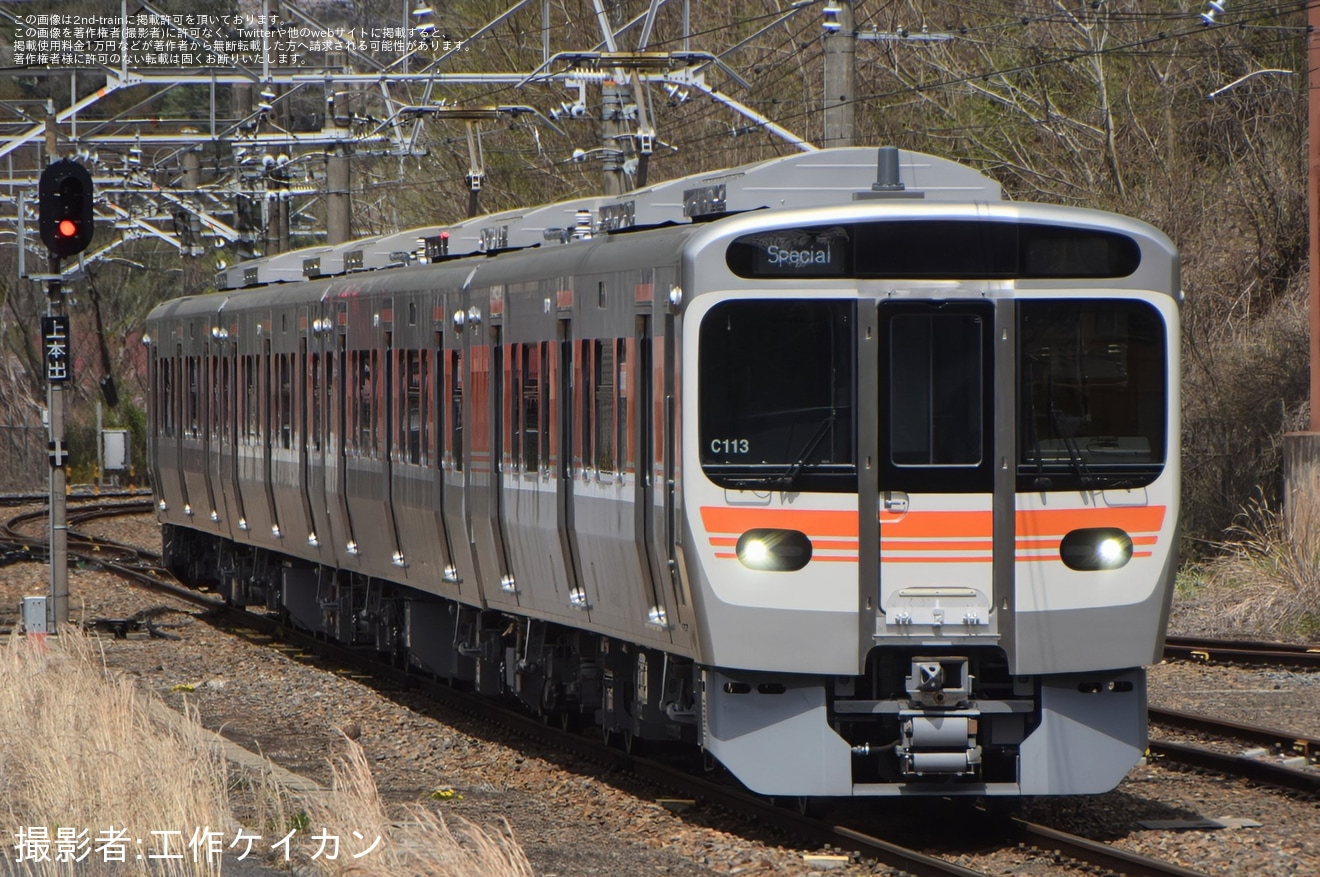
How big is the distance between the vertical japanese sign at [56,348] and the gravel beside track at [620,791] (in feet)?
8.06

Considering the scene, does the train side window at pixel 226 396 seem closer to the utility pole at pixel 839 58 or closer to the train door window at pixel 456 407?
the utility pole at pixel 839 58

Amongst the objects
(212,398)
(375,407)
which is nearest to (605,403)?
(375,407)

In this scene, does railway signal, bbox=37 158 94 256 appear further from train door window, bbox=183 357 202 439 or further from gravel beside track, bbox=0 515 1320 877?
train door window, bbox=183 357 202 439

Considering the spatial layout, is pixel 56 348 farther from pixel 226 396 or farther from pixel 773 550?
pixel 773 550

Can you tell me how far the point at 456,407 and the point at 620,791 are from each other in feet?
11.3

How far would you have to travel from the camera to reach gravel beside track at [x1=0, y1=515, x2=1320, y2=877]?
9156 millimetres

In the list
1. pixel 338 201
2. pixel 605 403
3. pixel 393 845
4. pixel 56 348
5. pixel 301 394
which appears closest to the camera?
pixel 393 845

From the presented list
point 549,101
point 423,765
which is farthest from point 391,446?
point 549,101

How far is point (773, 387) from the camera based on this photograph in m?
9.30

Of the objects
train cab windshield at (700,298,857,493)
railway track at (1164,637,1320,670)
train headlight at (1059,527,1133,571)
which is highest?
train cab windshield at (700,298,857,493)

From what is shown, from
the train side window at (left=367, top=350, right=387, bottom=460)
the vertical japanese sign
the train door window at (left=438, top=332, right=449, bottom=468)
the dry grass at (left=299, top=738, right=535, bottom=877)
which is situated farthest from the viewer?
the vertical japanese sign

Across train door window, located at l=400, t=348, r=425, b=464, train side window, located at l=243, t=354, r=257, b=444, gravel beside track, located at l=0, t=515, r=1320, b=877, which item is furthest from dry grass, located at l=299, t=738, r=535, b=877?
train side window, located at l=243, t=354, r=257, b=444

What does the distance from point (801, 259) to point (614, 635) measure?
2573 millimetres

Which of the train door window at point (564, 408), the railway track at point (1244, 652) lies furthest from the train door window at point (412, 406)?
the railway track at point (1244, 652)
